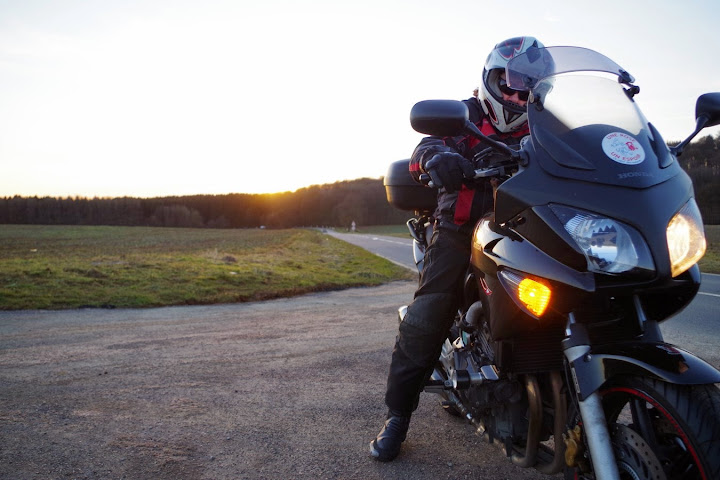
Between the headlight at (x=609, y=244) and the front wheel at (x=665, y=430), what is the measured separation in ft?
1.21

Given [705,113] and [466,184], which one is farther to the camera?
[466,184]

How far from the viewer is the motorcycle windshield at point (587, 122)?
202 centimetres

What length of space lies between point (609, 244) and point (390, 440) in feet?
5.68

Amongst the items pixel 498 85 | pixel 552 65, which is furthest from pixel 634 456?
pixel 498 85

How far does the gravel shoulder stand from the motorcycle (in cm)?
82

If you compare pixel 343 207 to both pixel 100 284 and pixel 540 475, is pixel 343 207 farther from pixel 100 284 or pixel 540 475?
pixel 540 475

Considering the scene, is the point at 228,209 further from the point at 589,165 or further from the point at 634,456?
the point at 634,456

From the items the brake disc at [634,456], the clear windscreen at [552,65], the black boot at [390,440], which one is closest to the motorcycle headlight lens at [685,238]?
the brake disc at [634,456]

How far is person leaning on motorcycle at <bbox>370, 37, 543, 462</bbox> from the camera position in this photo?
285 cm

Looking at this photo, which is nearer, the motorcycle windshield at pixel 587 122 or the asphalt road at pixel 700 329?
the motorcycle windshield at pixel 587 122

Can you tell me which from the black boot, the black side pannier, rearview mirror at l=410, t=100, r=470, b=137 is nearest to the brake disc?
rearview mirror at l=410, t=100, r=470, b=137

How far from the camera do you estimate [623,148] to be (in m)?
2.06

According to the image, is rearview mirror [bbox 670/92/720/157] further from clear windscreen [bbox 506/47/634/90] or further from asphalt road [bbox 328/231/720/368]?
asphalt road [bbox 328/231/720/368]

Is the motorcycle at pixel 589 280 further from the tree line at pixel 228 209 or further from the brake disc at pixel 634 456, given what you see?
the tree line at pixel 228 209
